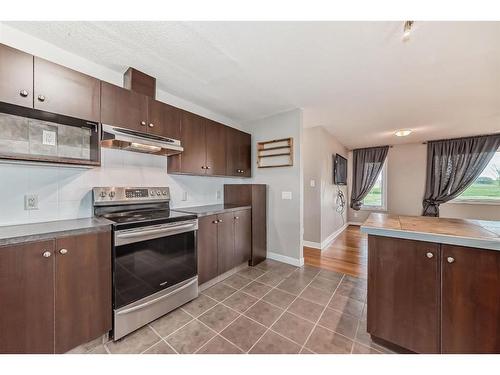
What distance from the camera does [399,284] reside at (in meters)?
1.35

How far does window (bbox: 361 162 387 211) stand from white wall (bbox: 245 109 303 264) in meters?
4.14

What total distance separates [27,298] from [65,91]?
1.44m

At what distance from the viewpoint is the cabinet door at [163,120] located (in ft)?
6.70

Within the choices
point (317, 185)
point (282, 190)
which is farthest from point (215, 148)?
point (317, 185)

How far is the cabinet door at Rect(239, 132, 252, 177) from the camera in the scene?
3232mm

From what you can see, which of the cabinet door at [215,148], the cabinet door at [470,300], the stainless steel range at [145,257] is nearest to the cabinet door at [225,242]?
the stainless steel range at [145,257]

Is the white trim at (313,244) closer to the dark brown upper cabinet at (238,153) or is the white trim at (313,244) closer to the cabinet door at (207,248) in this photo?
the dark brown upper cabinet at (238,153)

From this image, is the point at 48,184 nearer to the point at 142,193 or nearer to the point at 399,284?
the point at 142,193

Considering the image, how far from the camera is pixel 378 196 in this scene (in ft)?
19.4

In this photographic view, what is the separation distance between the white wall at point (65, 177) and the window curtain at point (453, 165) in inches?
247

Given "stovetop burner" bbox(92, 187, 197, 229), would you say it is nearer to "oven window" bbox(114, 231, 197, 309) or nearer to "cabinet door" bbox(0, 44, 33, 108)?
"oven window" bbox(114, 231, 197, 309)

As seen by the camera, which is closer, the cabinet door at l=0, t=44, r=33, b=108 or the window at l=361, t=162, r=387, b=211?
the cabinet door at l=0, t=44, r=33, b=108

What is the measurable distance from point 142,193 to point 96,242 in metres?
0.81

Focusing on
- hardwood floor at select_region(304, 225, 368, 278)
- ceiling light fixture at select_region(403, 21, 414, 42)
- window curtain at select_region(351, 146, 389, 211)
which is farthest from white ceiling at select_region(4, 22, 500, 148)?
window curtain at select_region(351, 146, 389, 211)
